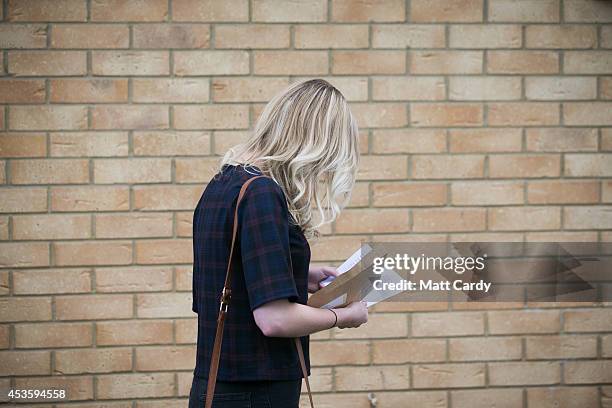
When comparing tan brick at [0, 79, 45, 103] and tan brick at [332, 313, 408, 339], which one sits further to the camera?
tan brick at [332, 313, 408, 339]

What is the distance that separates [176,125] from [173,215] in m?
0.49

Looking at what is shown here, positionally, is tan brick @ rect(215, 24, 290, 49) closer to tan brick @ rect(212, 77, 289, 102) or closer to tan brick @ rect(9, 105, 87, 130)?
tan brick @ rect(212, 77, 289, 102)

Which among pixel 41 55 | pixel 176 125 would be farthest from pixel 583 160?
pixel 41 55

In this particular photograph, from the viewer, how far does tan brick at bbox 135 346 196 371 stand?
14.1ft

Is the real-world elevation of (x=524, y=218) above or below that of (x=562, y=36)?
below

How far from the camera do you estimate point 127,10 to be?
421cm

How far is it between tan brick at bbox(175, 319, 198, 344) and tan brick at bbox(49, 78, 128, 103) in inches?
49.6

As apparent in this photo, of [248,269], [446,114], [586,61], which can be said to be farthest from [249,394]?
[586,61]

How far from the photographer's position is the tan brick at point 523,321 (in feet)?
14.5

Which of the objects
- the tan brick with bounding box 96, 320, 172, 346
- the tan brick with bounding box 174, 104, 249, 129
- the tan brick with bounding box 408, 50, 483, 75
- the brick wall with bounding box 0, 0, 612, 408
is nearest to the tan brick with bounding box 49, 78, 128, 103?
the brick wall with bounding box 0, 0, 612, 408

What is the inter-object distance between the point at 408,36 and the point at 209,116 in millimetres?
1194

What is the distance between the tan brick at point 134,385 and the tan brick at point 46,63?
1.69 meters

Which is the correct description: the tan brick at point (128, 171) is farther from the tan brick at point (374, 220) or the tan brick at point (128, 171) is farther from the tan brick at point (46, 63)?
the tan brick at point (374, 220)

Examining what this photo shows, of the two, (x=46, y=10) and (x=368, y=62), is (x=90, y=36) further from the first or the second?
(x=368, y=62)
